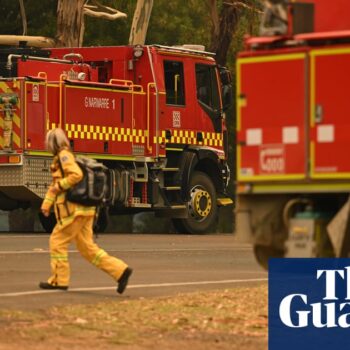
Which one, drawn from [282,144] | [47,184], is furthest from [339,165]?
[47,184]

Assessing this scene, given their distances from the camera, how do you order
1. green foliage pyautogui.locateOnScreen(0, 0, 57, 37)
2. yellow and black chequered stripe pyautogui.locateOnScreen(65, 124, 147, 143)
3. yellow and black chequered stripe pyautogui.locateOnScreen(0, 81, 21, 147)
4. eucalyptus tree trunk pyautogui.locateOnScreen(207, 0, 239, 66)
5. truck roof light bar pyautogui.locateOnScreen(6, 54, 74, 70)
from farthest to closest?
green foliage pyautogui.locateOnScreen(0, 0, 57, 37), eucalyptus tree trunk pyautogui.locateOnScreen(207, 0, 239, 66), yellow and black chequered stripe pyautogui.locateOnScreen(65, 124, 147, 143), truck roof light bar pyautogui.locateOnScreen(6, 54, 74, 70), yellow and black chequered stripe pyautogui.locateOnScreen(0, 81, 21, 147)

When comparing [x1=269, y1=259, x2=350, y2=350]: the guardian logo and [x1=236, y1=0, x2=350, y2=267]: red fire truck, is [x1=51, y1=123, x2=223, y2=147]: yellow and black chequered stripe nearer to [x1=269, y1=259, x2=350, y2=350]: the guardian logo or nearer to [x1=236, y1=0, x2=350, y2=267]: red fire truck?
A: [x1=269, y1=259, x2=350, y2=350]: the guardian logo

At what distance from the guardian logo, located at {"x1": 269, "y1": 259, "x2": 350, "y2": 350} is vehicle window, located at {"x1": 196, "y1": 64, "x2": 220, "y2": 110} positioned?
51.4 ft

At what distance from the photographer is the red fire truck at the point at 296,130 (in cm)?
1384

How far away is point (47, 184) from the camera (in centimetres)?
2883

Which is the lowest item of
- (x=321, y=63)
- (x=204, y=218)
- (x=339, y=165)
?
(x=204, y=218)

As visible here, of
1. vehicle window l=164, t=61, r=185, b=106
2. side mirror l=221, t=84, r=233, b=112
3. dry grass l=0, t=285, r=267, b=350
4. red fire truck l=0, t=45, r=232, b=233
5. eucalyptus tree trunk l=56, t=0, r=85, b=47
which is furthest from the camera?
eucalyptus tree trunk l=56, t=0, r=85, b=47

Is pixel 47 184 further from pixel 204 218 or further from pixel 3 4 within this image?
pixel 3 4

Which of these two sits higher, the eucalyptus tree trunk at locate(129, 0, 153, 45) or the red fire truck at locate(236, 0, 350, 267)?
the eucalyptus tree trunk at locate(129, 0, 153, 45)

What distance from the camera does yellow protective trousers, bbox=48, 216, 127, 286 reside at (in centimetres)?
1619

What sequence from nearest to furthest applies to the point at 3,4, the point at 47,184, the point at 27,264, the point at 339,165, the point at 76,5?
the point at 339,165, the point at 27,264, the point at 47,184, the point at 76,5, the point at 3,4

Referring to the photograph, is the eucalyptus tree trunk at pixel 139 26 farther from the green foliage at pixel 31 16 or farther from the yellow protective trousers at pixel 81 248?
the yellow protective trousers at pixel 81 248

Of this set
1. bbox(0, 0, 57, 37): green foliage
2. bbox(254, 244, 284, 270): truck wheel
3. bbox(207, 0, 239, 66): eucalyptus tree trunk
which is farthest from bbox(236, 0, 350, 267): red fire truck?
bbox(0, 0, 57, 37): green foliage

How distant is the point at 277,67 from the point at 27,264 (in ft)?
24.3
